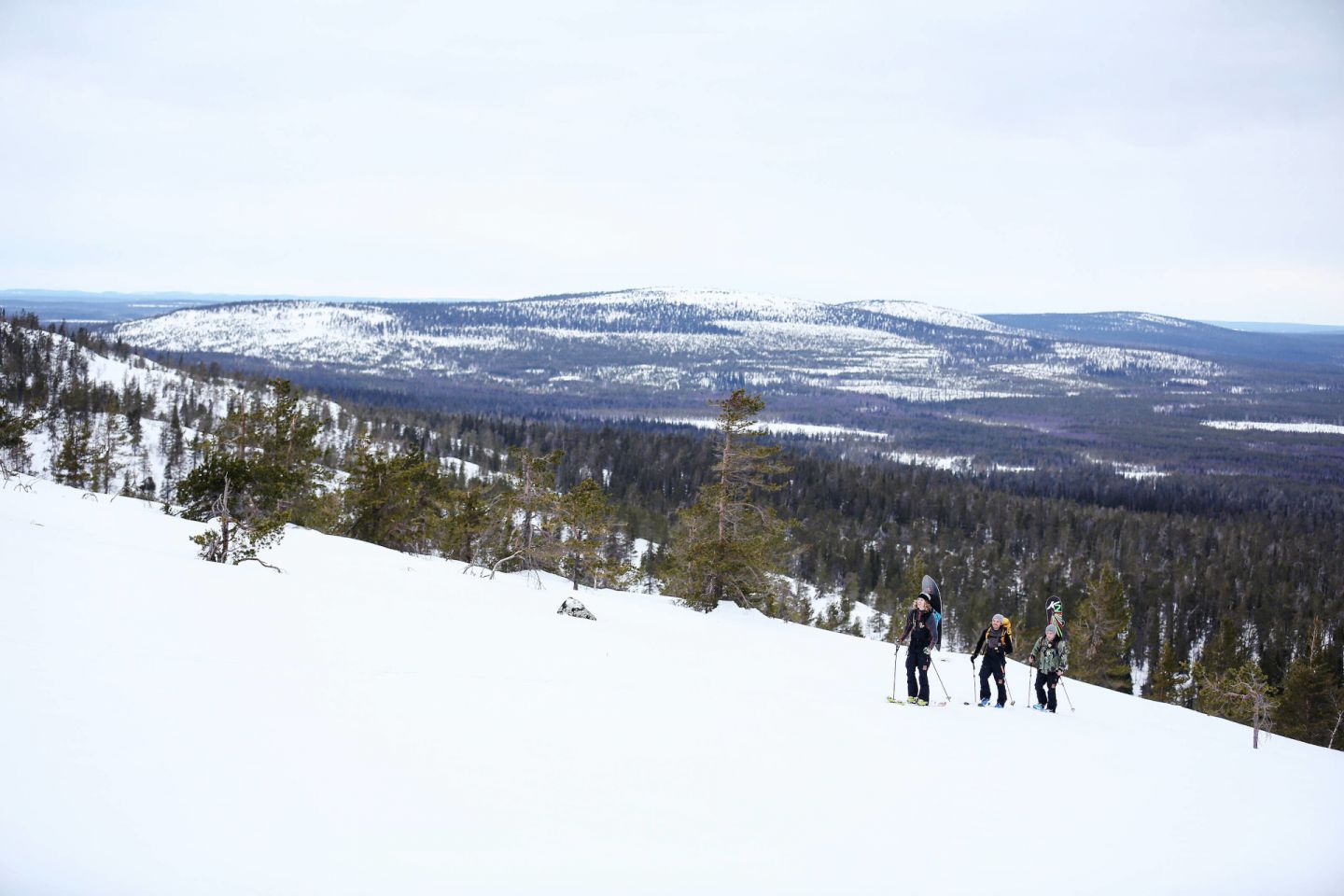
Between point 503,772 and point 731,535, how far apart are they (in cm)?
2029

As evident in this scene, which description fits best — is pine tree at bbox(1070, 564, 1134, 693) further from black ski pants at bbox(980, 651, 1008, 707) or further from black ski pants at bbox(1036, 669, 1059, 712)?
black ski pants at bbox(980, 651, 1008, 707)

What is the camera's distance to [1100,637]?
50906 mm

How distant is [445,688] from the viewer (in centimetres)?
933

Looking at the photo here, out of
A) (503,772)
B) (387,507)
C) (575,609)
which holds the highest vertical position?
(503,772)

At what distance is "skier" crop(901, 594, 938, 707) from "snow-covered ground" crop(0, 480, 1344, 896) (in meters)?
0.43

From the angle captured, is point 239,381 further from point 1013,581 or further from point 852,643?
point 852,643

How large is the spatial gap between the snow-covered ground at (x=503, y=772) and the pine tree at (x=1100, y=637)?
3918 cm

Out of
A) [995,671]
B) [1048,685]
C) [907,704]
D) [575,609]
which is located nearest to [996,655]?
[995,671]

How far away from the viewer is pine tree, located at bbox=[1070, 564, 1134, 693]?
163 ft

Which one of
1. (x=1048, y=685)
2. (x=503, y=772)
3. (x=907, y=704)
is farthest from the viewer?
(x=1048, y=685)

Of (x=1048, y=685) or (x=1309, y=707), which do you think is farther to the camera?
(x=1309, y=707)

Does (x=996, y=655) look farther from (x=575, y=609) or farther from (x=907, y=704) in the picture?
(x=575, y=609)

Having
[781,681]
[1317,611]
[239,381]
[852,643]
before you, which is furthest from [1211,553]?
[239,381]

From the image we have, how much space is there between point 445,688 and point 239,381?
16880 centimetres
